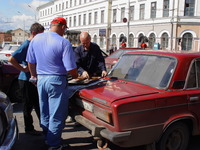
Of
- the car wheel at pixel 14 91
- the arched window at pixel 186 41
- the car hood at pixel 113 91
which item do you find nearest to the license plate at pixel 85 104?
the car hood at pixel 113 91

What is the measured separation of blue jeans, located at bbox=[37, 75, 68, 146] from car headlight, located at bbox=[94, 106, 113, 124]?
50 centimetres

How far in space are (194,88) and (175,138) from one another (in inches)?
34.6

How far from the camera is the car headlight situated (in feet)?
10.3

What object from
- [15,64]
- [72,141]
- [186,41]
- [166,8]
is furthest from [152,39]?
[15,64]

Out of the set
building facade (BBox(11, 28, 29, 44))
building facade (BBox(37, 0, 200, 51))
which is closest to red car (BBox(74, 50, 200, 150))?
building facade (BBox(37, 0, 200, 51))

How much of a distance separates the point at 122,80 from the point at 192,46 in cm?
2997

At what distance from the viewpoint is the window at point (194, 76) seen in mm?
3783

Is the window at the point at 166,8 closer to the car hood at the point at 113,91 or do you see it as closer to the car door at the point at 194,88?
the car door at the point at 194,88

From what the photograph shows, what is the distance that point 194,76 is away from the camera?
385 centimetres

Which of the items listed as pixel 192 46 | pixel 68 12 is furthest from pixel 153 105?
pixel 68 12

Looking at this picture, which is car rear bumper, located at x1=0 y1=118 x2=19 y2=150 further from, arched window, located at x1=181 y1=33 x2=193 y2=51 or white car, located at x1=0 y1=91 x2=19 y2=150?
arched window, located at x1=181 y1=33 x2=193 y2=51

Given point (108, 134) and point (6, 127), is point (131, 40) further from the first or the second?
point (6, 127)

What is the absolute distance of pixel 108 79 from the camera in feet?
14.7

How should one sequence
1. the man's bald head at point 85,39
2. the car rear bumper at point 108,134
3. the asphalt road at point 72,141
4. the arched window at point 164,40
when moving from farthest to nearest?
the arched window at point 164,40, the man's bald head at point 85,39, the asphalt road at point 72,141, the car rear bumper at point 108,134
